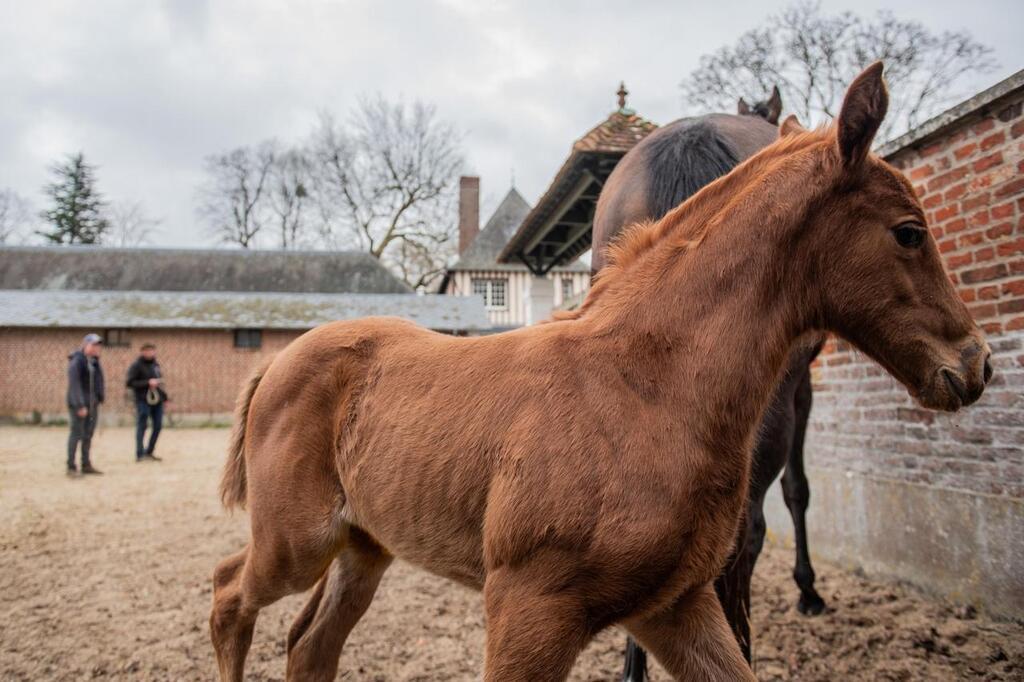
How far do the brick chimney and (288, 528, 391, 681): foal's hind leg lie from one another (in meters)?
36.1

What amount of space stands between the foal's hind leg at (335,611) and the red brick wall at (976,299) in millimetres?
2670

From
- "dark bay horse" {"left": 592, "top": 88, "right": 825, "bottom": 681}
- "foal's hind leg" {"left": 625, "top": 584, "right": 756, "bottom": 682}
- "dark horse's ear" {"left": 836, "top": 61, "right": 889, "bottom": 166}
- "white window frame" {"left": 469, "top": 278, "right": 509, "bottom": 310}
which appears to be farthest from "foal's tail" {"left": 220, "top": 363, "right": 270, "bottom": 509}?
"white window frame" {"left": 469, "top": 278, "right": 509, "bottom": 310}

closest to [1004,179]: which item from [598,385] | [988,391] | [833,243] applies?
[988,391]

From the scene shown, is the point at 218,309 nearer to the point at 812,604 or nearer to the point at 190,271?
the point at 190,271

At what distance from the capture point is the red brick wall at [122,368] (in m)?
22.7

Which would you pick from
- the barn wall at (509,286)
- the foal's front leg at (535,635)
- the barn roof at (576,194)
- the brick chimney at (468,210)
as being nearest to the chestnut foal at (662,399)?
the foal's front leg at (535,635)

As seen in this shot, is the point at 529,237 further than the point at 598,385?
Yes

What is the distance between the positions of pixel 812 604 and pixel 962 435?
4.91 feet

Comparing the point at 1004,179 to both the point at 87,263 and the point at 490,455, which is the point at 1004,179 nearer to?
the point at 490,455

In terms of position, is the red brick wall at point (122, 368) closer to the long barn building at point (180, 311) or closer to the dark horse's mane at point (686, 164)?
the long barn building at point (180, 311)

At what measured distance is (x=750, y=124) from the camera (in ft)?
12.2

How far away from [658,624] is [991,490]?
2950 millimetres

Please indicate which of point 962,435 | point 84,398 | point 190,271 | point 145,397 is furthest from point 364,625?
point 190,271

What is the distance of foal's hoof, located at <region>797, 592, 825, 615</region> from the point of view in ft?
14.3
